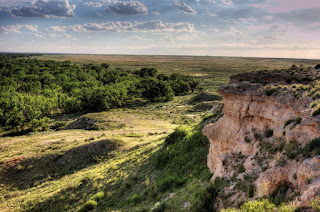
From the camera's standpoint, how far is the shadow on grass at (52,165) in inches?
945

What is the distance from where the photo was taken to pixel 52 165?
85.9 feet

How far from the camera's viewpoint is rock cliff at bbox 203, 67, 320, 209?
7.90 metres

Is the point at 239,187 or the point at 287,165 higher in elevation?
the point at 287,165

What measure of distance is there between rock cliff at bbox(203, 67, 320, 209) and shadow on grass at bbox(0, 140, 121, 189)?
18.4 m

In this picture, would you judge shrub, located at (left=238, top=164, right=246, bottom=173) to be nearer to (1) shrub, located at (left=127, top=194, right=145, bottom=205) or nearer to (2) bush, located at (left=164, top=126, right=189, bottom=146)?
(1) shrub, located at (left=127, top=194, right=145, bottom=205)

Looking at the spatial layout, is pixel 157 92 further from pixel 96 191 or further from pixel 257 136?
pixel 257 136

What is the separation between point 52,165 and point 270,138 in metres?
26.0

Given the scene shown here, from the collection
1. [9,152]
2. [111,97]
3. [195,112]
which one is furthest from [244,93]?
[111,97]

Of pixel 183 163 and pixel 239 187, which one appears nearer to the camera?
pixel 239 187

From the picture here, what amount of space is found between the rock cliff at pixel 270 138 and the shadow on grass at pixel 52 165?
60.5 ft

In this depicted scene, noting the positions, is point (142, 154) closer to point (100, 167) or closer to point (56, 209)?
point (100, 167)

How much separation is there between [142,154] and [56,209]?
10046 mm

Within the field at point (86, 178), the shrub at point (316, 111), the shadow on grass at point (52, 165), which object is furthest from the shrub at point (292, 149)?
the shadow on grass at point (52, 165)

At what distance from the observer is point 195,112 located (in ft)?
196
